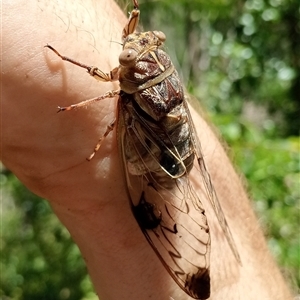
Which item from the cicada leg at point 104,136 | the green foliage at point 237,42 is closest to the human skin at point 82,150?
the cicada leg at point 104,136

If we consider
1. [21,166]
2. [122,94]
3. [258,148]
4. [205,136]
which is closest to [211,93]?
[258,148]

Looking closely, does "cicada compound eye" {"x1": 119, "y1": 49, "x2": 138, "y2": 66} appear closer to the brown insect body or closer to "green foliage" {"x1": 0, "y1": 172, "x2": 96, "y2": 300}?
the brown insect body

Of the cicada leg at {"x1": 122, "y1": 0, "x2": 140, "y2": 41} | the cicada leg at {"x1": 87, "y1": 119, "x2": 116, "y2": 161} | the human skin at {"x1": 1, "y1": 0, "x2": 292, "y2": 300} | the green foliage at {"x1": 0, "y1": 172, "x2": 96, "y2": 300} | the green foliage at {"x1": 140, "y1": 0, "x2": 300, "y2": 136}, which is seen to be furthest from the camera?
the green foliage at {"x1": 140, "y1": 0, "x2": 300, "y2": 136}

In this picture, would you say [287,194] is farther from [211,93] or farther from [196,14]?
[196,14]

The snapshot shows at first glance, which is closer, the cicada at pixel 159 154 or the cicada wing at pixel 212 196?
the cicada at pixel 159 154

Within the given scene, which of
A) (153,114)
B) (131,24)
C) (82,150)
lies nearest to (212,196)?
(153,114)

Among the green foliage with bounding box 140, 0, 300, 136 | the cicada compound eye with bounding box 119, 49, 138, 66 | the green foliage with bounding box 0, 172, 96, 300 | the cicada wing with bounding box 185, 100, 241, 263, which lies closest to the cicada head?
the cicada compound eye with bounding box 119, 49, 138, 66

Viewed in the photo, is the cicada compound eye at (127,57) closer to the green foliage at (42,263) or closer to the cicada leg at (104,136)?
the cicada leg at (104,136)
